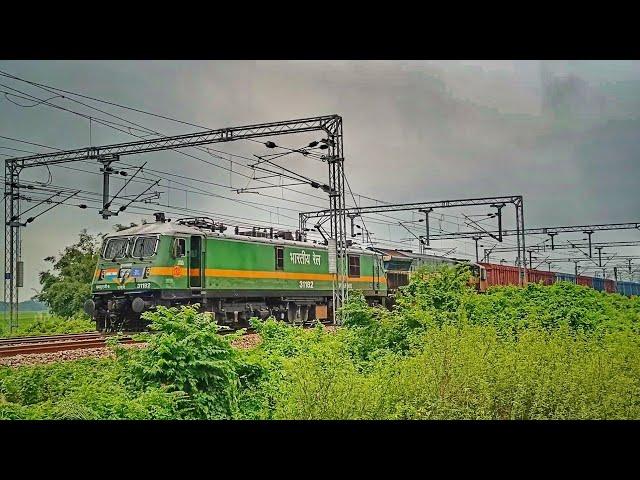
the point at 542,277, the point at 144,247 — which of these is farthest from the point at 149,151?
the point at 542,277

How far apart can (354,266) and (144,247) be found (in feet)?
13.7

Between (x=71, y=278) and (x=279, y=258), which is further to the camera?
(x=279, y=258)

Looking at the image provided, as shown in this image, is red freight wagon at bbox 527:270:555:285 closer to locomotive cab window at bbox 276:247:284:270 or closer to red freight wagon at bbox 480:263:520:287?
red freight wagon at bbox 480:263:520:287

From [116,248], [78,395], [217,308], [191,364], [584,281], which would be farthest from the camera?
[584,281]

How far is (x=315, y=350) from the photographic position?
6.61m

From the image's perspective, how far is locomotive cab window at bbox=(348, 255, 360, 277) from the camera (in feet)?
36.2

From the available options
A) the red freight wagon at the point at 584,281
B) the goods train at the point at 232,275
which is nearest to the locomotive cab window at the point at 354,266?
the goods train at the point at 232,275

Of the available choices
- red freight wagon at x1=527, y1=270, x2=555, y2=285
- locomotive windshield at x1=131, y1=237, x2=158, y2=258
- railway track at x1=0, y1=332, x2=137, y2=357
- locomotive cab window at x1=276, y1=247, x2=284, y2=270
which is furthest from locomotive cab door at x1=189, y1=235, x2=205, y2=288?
red freight wagon at x1=527, y1=270, x2=555, y2=285

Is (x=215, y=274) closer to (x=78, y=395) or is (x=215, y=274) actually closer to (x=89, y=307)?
(x=89, y=307)

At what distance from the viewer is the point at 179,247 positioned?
8.33 metres
